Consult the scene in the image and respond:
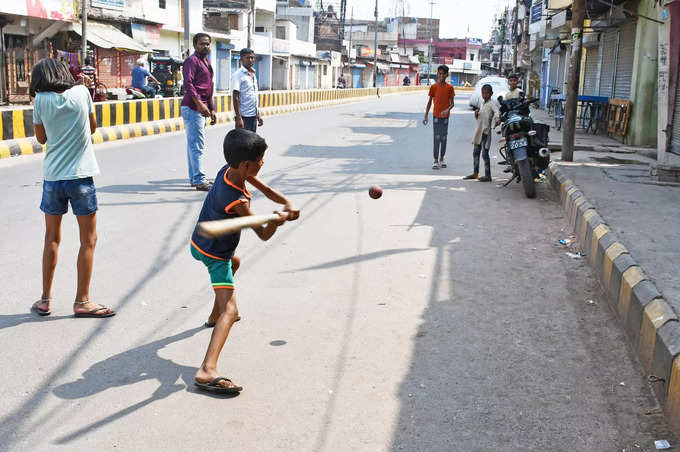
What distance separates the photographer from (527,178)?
948 cm

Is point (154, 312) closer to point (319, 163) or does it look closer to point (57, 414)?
point (57, 414)

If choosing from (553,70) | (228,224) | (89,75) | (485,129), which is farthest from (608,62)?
(228,224)

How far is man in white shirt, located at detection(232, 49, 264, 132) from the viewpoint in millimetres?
9812

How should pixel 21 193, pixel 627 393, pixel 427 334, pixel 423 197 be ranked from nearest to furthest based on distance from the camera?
pixel 627 393 < pixel 427 334 < pixel 21 193 < pixel 423 197

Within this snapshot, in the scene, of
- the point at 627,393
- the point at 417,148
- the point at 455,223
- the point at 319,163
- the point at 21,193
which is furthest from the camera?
the point at 417,148

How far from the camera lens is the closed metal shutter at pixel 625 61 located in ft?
57.0

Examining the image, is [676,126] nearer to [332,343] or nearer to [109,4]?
[332,343]

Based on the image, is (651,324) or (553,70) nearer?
(651,324)

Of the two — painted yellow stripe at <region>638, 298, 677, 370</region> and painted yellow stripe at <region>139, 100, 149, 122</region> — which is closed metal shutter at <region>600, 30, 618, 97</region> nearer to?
painted yellow stripe at <region>139, 100, 149, 122</region>

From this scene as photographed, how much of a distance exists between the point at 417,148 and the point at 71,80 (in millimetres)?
11545

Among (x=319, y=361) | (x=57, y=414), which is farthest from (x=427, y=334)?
(x=57, y=414)

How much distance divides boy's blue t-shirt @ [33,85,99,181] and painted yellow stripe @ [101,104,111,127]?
36.0 ft

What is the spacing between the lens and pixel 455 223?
25.4 ft

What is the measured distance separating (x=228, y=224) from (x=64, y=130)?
5.81 ft
